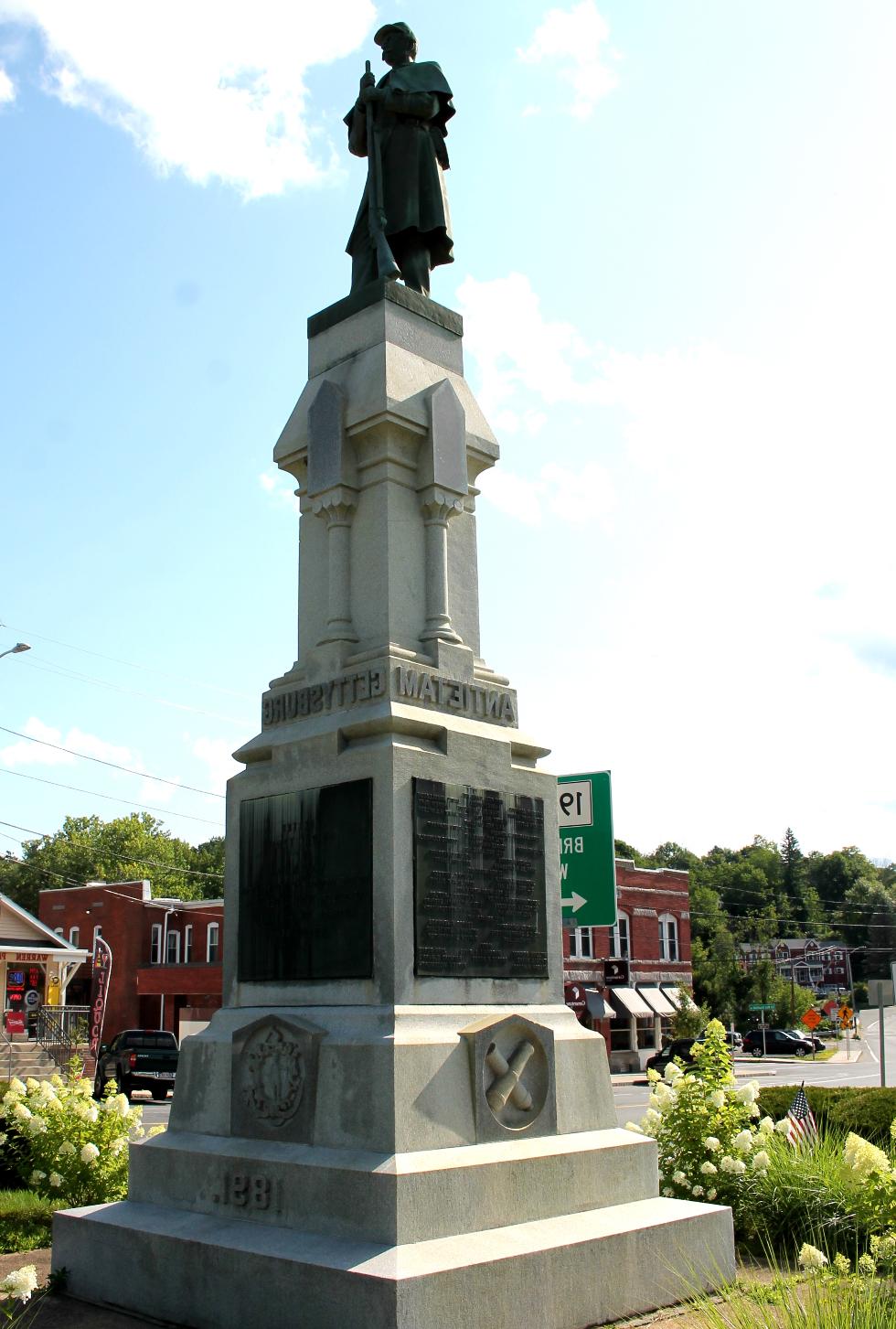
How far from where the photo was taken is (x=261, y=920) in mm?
7926

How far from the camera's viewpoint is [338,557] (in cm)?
834

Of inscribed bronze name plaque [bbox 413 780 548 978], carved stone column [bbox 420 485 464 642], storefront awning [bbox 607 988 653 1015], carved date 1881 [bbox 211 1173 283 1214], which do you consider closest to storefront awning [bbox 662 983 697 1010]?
storefront awning [bbox 607 988 653 1015]

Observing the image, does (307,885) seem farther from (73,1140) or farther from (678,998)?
(678,998)

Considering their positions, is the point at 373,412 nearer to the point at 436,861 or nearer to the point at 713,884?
the point at 436,861

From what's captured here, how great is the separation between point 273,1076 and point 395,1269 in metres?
1.80

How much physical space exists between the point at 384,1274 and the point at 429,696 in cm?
351

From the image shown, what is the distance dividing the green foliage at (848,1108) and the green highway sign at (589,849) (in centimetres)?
293

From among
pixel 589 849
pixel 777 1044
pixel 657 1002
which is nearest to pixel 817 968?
pixel 777 1044

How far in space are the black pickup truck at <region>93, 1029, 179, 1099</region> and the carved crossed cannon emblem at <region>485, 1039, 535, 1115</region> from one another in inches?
922

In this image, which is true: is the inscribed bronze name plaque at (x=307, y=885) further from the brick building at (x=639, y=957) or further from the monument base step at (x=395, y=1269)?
the brick building at (x=639, y=957)

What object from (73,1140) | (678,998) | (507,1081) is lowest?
(678,998)

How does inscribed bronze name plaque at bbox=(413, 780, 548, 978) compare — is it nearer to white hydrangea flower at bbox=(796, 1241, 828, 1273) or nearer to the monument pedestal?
the monument pedestal

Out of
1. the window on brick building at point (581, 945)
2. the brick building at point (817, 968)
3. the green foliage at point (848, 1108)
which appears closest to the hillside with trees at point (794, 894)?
the brick building at point (817, 968)

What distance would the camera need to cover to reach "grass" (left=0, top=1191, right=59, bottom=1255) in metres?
8.83
